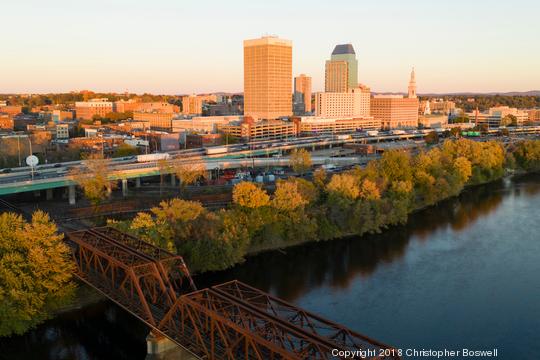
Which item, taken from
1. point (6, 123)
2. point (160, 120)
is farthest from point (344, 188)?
point (160, 120)

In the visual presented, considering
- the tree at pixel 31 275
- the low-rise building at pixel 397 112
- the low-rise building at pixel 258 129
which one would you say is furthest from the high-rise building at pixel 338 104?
the tree at pixel 31 275

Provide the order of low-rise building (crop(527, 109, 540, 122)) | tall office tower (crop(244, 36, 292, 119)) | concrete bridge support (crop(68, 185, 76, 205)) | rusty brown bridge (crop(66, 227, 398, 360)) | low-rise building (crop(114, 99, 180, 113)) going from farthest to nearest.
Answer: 1. low-rise building (crop(527, 109, 540, 122))
2. low-rise building (crop(114, 99, 180, 113))
3. tall office tower (crop(244, 36, 292, 119))
4. concrete bridge support (crop(68, 185, 76, 205))
5. rusty brown bridge (crop(66, 227, 398, 360))

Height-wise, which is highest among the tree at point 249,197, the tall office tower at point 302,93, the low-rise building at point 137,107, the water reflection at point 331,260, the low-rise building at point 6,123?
the tall office tower at point 302,93

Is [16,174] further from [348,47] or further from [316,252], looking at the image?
[348,47]

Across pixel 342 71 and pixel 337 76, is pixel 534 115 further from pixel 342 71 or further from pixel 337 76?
pixel 337 76

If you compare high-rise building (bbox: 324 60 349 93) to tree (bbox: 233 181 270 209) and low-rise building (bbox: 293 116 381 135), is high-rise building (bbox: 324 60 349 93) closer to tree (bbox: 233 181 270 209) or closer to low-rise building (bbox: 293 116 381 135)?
low-rise building (bbox: 293 116 381 135)

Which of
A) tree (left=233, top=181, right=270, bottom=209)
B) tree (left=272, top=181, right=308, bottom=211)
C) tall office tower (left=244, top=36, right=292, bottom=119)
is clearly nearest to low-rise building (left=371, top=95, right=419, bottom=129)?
tall office tower (left=244, top=36, right=292, bottom=119)

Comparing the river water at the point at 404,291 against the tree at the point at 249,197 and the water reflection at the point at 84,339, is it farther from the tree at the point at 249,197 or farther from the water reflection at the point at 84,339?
the tree at the point at 249,197
